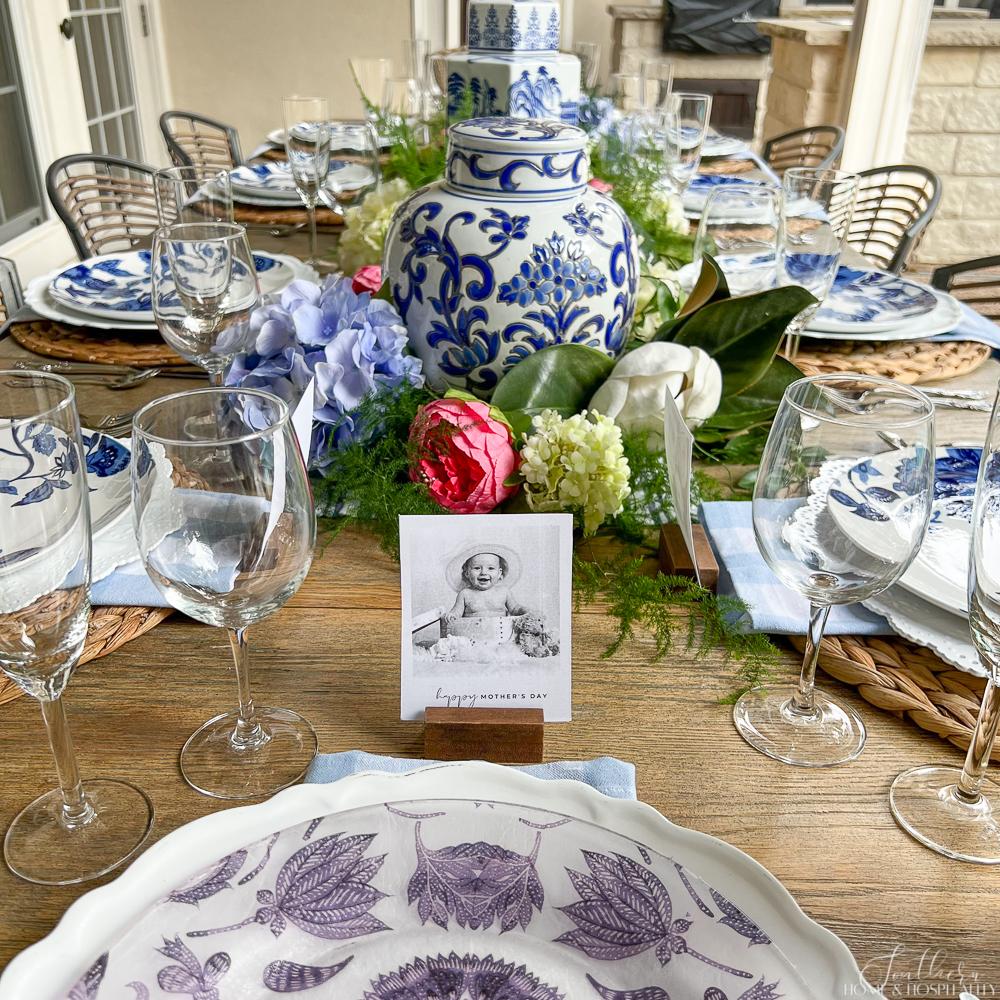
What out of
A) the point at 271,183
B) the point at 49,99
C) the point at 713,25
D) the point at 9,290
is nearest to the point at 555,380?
the point at 9,290

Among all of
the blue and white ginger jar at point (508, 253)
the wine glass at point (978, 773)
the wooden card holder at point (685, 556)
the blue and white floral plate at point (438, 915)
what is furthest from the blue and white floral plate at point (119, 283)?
the wine glass at point (978, 773)

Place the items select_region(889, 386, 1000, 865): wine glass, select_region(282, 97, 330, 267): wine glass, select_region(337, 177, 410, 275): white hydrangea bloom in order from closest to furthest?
select_region(889, 386, 1000, 865): wine glass, select_region(337, 177, 410, 275): white hydrangea bloom, select_region(282, 97, 330, 267): wine glass

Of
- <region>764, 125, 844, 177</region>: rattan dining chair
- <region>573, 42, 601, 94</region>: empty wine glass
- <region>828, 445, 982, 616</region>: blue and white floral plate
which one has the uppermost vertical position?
<region>573, 42, 601, 94</region>: empty wine glass

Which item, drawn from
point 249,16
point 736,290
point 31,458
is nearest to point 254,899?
point 31,458

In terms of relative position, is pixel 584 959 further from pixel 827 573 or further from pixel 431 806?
pixel 827 573

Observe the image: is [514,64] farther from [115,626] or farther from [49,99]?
[49,99]

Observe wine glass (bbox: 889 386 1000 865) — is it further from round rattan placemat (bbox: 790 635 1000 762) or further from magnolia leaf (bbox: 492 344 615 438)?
magnolia leaf (bbox: 492 344 615 438)

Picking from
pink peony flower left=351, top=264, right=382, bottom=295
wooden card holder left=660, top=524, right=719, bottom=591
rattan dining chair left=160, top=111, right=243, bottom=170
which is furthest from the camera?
rattan dining chair left=160, top=111, right=243, bottom=170

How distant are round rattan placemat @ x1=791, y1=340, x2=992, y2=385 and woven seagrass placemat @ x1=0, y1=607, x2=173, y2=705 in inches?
32.5

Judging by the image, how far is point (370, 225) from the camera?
138 cm

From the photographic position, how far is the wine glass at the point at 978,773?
52cm

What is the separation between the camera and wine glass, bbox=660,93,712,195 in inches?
68.4

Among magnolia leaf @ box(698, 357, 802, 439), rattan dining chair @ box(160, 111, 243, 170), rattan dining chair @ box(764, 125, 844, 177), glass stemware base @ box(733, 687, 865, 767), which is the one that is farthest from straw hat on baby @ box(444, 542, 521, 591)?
rattan dining chair @ box(764, 125, 844, 177)

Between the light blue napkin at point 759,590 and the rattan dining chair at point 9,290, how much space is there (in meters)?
1.15
